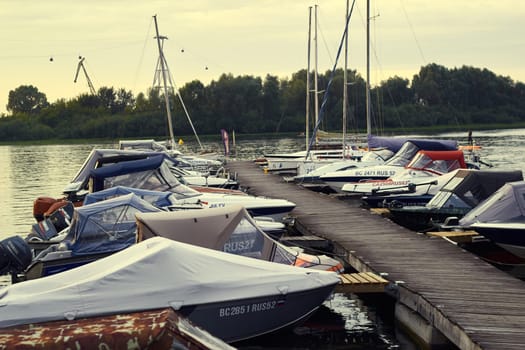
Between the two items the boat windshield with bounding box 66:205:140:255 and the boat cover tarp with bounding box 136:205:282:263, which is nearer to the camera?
the boat cover tarp with bounding box 136:205:282:263

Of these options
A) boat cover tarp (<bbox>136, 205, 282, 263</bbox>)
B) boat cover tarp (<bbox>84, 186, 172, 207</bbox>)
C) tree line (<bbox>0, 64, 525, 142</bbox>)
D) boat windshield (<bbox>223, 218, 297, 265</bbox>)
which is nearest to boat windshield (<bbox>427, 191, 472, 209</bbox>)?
boat cover tarp (<bbox>84, 186, 172, 207</bbox>)

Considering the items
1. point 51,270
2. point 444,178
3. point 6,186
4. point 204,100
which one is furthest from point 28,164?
point 51,270

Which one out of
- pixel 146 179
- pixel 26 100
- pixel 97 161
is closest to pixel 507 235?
pixel 146 179

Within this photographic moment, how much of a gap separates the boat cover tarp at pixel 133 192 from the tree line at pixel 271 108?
9116 cm

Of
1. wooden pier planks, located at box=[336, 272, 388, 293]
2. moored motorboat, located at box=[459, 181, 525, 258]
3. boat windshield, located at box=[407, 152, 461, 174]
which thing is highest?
boat windshield, located at box=[407, 152, 461, 174]

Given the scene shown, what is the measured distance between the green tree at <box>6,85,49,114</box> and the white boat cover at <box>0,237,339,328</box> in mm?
165493

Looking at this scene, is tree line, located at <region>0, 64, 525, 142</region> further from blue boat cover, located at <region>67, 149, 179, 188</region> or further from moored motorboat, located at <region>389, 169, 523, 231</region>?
moored motorboat, located at <region>389, 169, 523, 231</region>

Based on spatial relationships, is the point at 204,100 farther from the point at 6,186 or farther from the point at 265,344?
the point at 265,344

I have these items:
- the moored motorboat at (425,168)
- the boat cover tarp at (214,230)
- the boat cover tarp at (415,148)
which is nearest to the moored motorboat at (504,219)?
the boat cover tarp at (214,230)

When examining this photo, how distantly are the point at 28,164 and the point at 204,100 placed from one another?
49.6m

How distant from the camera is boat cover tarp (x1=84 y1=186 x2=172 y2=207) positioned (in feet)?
66.3

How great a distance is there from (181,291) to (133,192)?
28.3 ft

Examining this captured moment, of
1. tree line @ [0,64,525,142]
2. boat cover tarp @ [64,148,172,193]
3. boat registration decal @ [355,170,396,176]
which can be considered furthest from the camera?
tree line @ [0,64,525,142]

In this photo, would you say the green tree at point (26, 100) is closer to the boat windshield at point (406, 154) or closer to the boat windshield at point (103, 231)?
the boat windshield at point (406, 154)
